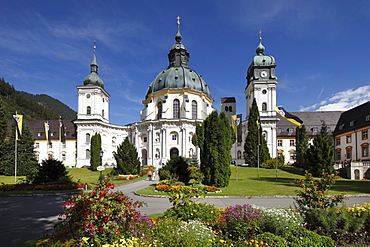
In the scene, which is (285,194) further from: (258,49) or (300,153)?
(258,49)

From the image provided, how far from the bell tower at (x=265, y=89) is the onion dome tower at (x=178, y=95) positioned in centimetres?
1259

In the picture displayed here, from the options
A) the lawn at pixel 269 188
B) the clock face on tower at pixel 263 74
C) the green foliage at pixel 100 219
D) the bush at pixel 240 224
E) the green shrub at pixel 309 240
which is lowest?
the lawn at pixel 269 188

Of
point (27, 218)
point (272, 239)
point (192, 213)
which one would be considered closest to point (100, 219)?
point (192, 213)

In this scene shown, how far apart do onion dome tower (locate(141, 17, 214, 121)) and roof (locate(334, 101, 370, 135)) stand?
30.6 metres

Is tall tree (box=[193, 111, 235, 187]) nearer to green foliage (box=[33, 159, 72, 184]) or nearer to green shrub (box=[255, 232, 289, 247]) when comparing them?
green foliage (box=[33, 159, 72, 184])

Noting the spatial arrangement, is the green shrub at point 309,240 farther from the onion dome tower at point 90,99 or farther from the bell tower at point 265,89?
the onion dome tower at point 90,99

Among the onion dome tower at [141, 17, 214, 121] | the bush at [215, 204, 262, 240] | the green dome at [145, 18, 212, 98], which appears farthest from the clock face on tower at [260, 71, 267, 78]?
the bush at [215, 204, 262, 240]

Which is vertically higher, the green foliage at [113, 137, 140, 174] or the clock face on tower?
the clock face on tower

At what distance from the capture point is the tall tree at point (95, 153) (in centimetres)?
4866

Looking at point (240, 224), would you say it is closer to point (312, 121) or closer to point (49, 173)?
point (49, 173)

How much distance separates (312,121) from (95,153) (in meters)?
56.6

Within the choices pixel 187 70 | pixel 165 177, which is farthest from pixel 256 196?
pixel 187 70

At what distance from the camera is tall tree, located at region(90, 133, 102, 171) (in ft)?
160

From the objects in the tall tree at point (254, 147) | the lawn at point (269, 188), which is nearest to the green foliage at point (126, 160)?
the lawn at point (269, 188)
